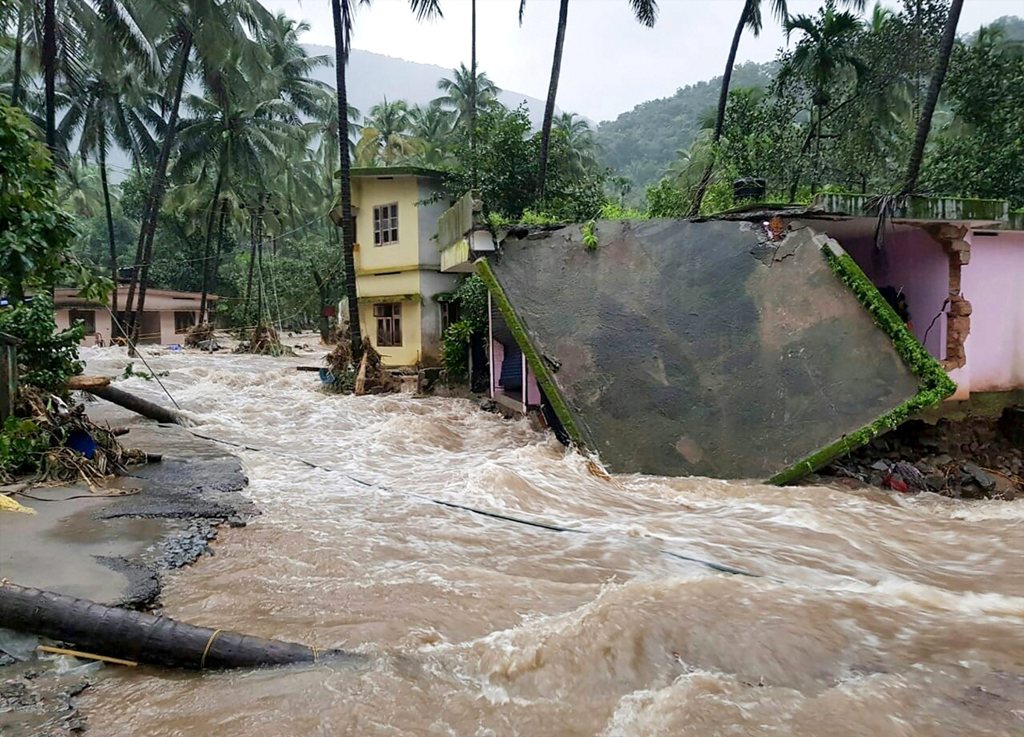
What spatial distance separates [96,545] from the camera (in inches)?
205

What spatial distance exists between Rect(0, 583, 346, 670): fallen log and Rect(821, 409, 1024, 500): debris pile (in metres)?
6.48

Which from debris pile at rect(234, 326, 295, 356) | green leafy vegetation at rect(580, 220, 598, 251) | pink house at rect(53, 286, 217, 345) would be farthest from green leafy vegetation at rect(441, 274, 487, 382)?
pink house at rect(53, 286, 217, 345)

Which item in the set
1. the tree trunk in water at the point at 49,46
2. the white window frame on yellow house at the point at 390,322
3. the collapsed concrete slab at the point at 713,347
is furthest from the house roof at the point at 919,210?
the tree trunk in water at the point at 49,46

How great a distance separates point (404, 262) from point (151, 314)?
20.8m

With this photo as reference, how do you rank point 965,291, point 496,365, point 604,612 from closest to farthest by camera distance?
point 604,612 → point 965,291 → point 496,365

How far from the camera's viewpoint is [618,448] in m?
7.85

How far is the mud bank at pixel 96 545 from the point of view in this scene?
130 inches

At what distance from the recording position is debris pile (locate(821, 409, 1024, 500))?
7.89m

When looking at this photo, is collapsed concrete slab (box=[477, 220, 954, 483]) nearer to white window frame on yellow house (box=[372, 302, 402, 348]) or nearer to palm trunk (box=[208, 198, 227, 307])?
white window frame on yellow house (box=[372, 302, 402, 348])

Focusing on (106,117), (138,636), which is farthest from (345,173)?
(106,117)

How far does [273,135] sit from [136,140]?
223 inches

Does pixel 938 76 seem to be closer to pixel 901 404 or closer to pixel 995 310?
pixel 995 310

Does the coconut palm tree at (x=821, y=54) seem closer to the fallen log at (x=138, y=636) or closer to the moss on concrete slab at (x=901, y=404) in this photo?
the moss on concrete slab at (x=901, y=404)

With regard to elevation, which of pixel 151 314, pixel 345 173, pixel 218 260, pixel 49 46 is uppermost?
pixel 49 46
